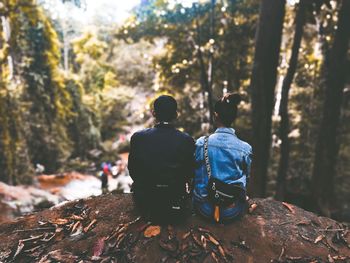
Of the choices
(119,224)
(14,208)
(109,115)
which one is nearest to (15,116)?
(14,208)

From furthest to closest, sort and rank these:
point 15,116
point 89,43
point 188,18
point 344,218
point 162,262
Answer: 1. point 89,43
2. point 15,116
3. point 188,18
4. point 344,218
5. point 162,262

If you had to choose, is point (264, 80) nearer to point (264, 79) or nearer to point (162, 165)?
point (264, 79)

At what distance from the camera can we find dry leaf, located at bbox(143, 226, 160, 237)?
380 cm

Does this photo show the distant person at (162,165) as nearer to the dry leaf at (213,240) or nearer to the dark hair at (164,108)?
the dark hair at (164,108)

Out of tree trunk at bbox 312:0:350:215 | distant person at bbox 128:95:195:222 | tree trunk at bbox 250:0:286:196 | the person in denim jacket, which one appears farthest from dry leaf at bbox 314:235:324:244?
tree trunk at bbox 312:0:350:215

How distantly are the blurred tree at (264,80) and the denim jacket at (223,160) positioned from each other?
3321 millimetres

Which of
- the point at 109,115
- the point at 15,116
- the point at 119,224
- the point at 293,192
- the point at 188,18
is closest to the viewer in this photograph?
the point at 119,224

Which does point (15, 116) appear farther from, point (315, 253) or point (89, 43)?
point (89, 43)

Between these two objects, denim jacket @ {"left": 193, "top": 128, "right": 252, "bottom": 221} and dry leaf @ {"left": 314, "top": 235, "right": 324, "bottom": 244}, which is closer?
denim jacket @ {"left": 193, "top": 128, "right": 252, "bottom": 221}

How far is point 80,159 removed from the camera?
29.7 metres

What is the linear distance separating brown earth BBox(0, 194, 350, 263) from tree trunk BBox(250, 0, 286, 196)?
8.40 feet

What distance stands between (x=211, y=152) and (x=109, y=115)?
37.3 m

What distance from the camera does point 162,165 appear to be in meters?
3.73

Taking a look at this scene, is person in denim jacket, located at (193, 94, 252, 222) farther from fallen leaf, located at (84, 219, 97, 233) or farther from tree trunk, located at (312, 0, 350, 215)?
tree trunk, located at (312, 0, 350, 215)
